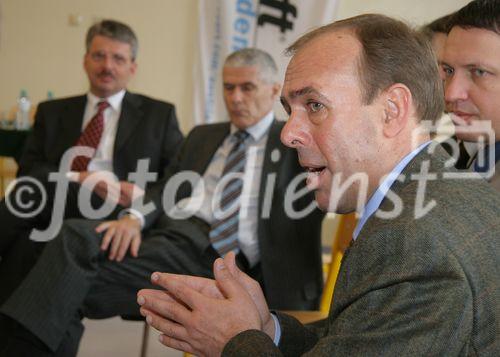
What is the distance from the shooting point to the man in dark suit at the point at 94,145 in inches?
95.2

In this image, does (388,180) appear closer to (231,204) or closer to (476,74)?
(476,74)

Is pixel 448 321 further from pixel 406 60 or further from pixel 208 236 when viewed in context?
pixel 208 236

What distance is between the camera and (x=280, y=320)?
1174 millimetres

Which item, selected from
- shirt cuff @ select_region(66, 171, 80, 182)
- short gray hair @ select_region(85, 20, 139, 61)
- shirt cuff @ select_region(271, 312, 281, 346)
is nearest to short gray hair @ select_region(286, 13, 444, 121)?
shirt cuff @ select_region(271, 312, 281, 346)

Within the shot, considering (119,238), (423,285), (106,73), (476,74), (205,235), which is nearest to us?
(423,285)

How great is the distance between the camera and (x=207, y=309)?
3.27 feet

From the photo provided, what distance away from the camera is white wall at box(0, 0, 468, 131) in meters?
4.52

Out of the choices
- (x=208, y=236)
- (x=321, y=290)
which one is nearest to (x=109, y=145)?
(x=208, y=236)

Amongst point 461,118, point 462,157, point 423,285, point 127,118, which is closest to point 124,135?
point 127,118

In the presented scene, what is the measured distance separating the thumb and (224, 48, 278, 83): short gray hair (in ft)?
4.95

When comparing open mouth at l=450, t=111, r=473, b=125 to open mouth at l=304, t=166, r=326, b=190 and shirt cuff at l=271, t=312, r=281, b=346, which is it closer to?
open mouth at l=304, t=166, r=326, b=190

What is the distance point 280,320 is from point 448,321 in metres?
0.46

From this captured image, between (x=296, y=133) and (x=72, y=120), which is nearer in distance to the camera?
(x=296, y=133)

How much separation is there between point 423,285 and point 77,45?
14.0ft
